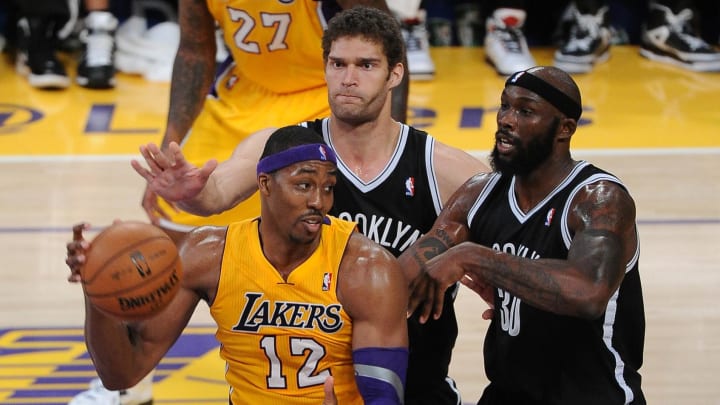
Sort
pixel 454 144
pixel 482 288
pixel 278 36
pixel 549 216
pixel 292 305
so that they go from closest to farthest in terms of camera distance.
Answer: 1. pixel 292 305
2. pixel 549 216
3. pixel 482 288
4. pixel 278 36
5. pixel 454 144

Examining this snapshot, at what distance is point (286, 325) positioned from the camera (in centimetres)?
414

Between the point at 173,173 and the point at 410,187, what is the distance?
36.7 inches

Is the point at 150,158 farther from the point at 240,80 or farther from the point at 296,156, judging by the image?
the point at 240,80

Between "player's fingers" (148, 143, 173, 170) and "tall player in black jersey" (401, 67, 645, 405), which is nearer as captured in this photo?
"tall player in black jersey" (401, 67, 645, 405)

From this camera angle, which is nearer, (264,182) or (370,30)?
(264,182)

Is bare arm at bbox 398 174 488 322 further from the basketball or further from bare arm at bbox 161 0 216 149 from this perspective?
bare arm at bbox 161 0 216 149

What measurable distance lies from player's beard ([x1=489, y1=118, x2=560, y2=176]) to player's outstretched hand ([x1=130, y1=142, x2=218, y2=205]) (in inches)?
38.2

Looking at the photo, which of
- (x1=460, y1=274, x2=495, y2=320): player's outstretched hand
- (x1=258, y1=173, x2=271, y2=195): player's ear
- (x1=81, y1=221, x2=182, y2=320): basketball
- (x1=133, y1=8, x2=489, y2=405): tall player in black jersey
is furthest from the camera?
(x1=133, y1=8, x2=489, y2=405): tall player in black jersey

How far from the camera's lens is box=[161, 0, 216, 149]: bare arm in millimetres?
5832

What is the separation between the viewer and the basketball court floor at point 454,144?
242 inches

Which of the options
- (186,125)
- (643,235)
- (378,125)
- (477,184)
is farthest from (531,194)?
(643,235)

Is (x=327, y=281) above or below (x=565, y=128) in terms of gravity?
below

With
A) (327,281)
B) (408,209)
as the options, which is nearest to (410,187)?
(408,209)

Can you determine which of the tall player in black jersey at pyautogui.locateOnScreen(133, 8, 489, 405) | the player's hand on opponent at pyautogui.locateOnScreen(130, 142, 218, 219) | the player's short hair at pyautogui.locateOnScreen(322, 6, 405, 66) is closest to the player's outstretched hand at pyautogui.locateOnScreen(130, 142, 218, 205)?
the player's hand on opponent at pyautogui.locateOnScreen(130, 142, 218, 219)
